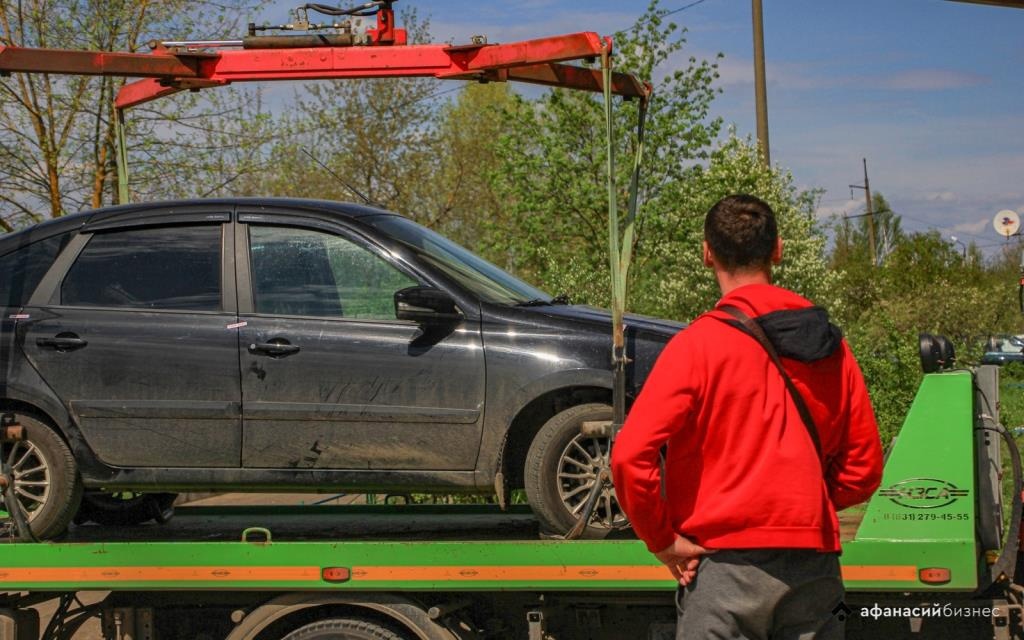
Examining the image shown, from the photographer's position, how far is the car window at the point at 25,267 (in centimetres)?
555

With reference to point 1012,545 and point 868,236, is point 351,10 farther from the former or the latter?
point 868,236

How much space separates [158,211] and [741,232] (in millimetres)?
3334

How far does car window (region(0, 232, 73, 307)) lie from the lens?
18.2ft

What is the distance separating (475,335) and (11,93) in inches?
395

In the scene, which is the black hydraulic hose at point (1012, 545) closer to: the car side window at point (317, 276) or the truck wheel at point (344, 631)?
the truck wheel at point (344, 631)

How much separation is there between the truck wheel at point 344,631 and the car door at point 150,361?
0.79 meters

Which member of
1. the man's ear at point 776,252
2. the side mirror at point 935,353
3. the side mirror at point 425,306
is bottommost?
the side mirror at point 935,353

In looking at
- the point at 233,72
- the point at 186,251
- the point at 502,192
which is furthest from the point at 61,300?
the point at 502,192

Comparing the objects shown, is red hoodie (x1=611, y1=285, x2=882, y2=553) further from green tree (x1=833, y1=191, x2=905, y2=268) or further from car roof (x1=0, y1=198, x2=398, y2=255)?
green tree (x1=833, y1=191, x2=905, y2=268)

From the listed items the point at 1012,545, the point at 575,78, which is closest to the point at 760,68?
the point at 575,78

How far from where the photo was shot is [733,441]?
121 inches

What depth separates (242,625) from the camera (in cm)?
513

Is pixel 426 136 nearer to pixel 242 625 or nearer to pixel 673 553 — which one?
pixel 242 625

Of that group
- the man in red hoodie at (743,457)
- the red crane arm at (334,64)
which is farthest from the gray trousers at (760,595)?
the red crane arm at (334,64)
